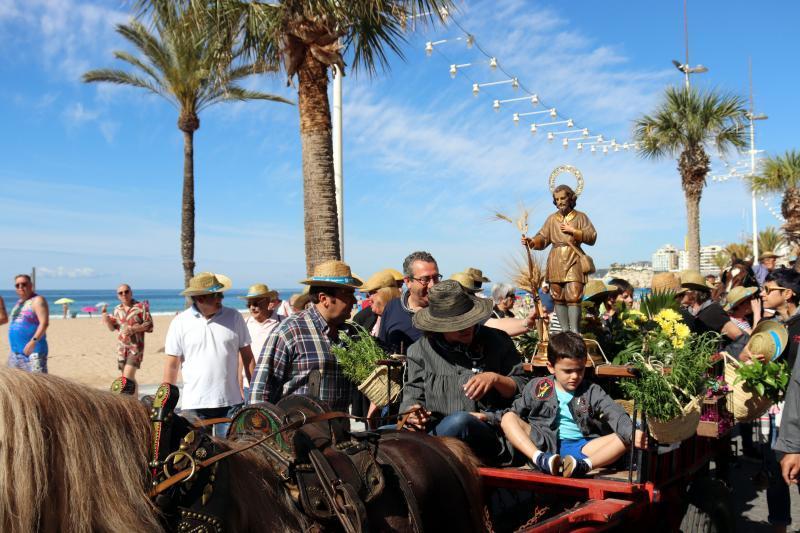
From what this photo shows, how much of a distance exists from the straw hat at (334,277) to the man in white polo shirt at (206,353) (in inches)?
69.1

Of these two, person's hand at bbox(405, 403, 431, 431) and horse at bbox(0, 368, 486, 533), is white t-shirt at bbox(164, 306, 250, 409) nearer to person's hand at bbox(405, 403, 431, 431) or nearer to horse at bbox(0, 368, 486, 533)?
person's hand at bbox(405, 403, 431, 431)

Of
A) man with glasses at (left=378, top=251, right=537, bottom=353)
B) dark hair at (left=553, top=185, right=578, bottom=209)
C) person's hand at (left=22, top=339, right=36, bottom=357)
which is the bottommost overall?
person's hand at (left=22, top=339, right=36, bottom=357)

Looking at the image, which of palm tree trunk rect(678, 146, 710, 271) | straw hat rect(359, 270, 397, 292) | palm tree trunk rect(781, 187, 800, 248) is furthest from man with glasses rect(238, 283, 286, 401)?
palm tree trunk rect(678, 146, 710, 271)

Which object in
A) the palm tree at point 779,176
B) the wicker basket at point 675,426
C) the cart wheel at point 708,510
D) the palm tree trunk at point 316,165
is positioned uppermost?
the palm tree at point 779,176

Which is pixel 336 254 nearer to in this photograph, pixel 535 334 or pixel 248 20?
pixel 248 20

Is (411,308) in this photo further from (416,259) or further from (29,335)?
(29,335)

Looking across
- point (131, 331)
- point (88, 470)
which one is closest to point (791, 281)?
point (88, 470)

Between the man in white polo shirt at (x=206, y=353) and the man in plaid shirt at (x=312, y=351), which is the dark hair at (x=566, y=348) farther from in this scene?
the man in white polo shirt at (x=206, y=353)

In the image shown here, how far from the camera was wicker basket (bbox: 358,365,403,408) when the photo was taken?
4387 millimetres

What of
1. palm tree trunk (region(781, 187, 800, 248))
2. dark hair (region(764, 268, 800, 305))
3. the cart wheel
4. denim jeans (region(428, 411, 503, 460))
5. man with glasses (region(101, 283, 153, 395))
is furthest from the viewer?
palm tree trunk (region(781, 187, 800, 248))

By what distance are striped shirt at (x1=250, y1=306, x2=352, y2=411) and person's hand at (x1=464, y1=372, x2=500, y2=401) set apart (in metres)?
0.87

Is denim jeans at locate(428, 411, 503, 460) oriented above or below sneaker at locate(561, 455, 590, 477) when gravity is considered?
above

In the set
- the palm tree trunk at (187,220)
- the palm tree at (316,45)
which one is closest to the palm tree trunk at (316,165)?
the palm tree at (316,45)

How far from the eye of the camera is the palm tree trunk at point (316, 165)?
937cm
